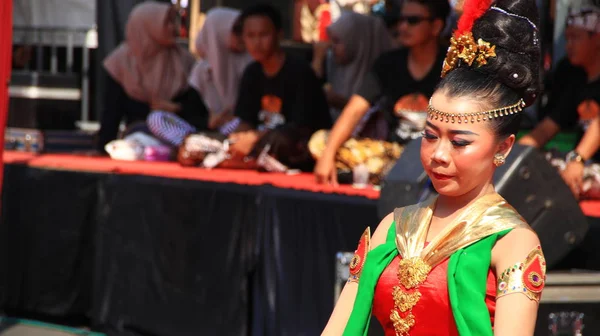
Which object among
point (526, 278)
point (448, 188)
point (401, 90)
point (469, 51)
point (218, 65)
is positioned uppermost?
point (469, 51)

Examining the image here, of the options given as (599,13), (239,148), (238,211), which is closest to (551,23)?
(599,13)

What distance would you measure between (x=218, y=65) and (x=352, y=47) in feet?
3.79

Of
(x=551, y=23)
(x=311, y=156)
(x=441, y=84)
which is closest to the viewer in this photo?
(x=441, y=84)

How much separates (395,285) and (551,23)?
166 inches

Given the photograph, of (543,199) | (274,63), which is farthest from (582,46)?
(274,63)

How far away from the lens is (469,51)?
6.48ft

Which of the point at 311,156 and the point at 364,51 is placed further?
the point at 364,51

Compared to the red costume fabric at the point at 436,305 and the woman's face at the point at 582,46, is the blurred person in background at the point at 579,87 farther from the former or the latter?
the red costume fabric at the point at 436,305

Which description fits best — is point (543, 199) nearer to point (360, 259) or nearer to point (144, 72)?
point (360, 259)

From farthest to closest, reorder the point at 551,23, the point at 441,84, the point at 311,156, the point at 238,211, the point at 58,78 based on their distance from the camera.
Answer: the point at 58,78 < the point at 551,23 < the point at 311,156 < the point at 238,211 < the point at 441,84

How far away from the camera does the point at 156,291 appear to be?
512 cm

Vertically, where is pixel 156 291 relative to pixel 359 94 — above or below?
below

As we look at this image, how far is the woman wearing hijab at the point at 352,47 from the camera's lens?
6098 mm

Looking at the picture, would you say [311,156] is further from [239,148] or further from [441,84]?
[441,84]
